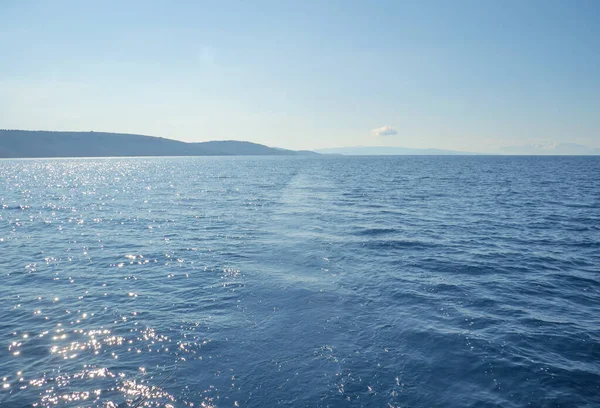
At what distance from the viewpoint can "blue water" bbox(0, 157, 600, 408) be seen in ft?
30.6

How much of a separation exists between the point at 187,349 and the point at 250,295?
455 centimetres

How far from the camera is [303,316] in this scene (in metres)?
13.4

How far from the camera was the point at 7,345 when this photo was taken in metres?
11.5

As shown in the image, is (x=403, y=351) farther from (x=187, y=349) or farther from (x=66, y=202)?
(x=66, y=202)

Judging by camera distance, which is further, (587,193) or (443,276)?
(587,193)

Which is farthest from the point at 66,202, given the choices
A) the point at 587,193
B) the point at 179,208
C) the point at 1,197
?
the point at 587,193

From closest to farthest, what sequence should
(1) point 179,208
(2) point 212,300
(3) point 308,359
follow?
1. (3) point 308,359
2. (2) point 212,300
3. (1) point 179,208

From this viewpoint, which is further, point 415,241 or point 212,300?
point 415,241

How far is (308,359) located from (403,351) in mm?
3059

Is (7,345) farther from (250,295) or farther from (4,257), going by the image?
(4,257)

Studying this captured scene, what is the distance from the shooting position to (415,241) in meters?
24.6

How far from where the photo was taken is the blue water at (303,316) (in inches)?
368

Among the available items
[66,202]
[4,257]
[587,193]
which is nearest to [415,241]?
[4,257]

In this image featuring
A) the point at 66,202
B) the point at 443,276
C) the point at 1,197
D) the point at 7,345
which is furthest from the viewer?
the point at 1,197
